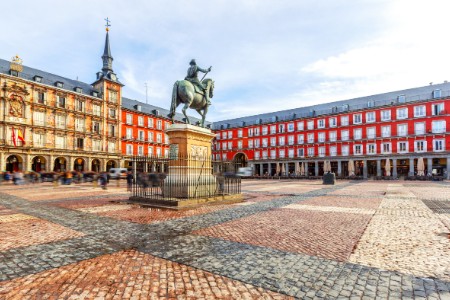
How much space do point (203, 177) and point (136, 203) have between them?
286 centimetres

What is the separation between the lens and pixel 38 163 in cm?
→ 3497

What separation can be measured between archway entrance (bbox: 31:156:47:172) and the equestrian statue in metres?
33.7

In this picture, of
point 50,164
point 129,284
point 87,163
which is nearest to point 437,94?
point 129,284

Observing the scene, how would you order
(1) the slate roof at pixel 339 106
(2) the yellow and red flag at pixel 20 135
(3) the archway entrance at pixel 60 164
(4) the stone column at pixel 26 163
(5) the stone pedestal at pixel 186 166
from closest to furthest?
(5) the stone pedestal at pixel 186 166 < (2) the yellow and red flag at pixel 20 135 < (4) the stone column at pixel 26 163 < (3) the archway entrance at pixel 60 164 < (1) the slate roof at pixel 339 106

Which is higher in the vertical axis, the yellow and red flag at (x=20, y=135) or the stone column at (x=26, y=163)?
the yellow and red flag at (x=20, y=135)

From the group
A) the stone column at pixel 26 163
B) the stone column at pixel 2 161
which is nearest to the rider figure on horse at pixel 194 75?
the stone column at pixel 2 161

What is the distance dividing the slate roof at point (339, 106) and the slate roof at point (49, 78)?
108 ft

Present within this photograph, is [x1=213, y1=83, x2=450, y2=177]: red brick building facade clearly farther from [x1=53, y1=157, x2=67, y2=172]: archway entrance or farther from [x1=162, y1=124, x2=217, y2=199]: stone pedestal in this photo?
[x1=162, y1=124, x2=217, y2=199]: stone pedestal

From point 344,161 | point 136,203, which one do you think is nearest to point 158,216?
point 136,203

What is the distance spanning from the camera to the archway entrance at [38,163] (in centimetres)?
3466

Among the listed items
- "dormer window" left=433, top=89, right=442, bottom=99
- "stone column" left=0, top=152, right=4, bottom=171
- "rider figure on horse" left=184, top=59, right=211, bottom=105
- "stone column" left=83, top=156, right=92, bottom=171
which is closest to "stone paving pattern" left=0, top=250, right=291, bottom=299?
"rider figure on horse" left=184, top=59, right=211, bottom=105

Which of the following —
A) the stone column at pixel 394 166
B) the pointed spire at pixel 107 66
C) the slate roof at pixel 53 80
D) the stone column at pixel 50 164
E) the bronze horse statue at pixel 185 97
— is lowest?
the stone column at pixel 394 166

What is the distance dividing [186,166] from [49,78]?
39529mm

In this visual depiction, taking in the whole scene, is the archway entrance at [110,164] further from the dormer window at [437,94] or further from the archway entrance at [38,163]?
the dormer window at [437,94]
